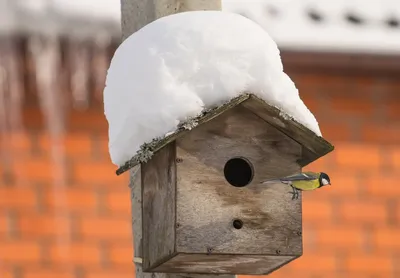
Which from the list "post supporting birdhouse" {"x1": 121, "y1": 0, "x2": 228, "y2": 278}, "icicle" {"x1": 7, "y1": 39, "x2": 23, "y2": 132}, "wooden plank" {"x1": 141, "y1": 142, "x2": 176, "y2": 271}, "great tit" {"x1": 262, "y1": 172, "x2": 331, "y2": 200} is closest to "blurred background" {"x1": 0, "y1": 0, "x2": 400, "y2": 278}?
"icicle" {"x1": 7, "y1": 39, "x2": 23, "y2": 132}

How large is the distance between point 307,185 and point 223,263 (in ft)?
0.99

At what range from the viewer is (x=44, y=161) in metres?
5.70

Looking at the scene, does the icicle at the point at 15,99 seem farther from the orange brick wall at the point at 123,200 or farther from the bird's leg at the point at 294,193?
the bird's leg at the point at 294,193

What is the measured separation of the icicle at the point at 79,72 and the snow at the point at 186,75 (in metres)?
2.34

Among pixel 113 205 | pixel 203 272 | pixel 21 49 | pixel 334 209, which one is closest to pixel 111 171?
pixel 113 205

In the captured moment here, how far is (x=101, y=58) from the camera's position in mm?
5586

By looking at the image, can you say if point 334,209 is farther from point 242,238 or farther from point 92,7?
point 242,238

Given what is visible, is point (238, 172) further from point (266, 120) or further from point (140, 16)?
point (140, 16)

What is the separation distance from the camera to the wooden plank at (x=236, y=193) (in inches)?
124

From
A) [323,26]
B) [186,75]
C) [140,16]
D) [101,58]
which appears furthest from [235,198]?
[323,26]

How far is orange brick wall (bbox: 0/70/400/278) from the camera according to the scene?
5676mm

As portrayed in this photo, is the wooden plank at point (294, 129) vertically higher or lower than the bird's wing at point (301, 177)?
higher

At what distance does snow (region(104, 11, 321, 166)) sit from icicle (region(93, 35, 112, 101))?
7.57 feet

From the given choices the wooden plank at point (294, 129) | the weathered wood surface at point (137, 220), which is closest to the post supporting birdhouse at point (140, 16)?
the weathered wood surface at point (137, 220)
